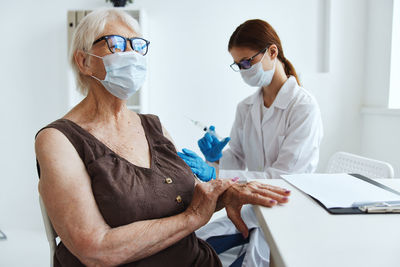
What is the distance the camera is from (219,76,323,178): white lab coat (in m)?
1.50

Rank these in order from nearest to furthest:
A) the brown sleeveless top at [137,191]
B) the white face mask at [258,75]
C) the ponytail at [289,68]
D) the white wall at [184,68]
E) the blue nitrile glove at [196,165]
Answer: the brown sleeveless top at [137,191], the blue nitrile glove at [196,165], the white face mask at [258,75], the ponytail at [289,68], the white wall at [184,68]

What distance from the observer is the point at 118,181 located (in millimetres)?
853

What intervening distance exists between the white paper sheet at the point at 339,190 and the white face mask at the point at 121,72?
611 millimetres

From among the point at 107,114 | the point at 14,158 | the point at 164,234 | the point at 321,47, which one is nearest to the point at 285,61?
the point at 321,47

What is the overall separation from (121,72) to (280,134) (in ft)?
2.94

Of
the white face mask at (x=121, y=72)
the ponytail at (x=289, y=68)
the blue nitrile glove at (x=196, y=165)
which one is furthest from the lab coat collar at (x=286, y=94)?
the white face mask at (x=121, y=72)

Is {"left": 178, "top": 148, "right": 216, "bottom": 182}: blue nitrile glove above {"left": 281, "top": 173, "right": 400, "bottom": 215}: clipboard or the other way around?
the other way around

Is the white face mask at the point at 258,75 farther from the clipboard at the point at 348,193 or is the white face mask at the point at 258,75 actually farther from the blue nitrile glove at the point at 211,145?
the clipboard at the point at 348,193

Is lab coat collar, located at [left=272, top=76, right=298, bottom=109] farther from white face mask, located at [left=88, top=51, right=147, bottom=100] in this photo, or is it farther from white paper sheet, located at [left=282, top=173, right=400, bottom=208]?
white face mask, located at [left=88, top=51, right=147, bottom=100]

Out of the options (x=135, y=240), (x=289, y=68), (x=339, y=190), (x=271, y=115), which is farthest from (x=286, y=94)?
(x=135, y=240)

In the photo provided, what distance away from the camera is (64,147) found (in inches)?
31.9

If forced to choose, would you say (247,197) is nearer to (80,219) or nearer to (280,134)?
(80,219)

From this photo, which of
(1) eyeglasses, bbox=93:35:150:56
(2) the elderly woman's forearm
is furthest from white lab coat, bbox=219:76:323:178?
(1) eyeglasses, bbox=93:35:150:56

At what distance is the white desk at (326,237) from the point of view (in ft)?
1.62
